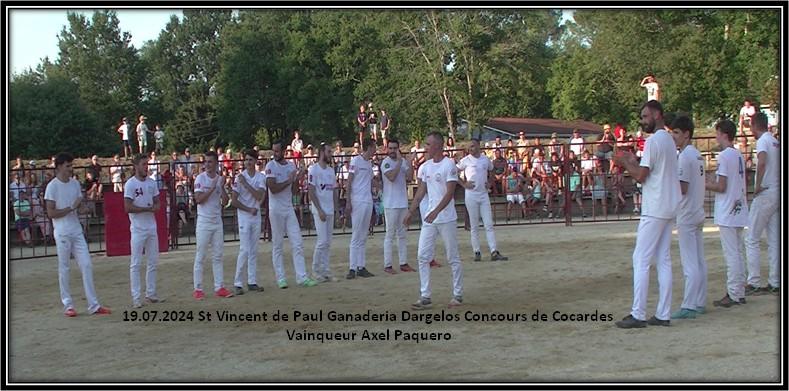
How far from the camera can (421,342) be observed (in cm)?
837

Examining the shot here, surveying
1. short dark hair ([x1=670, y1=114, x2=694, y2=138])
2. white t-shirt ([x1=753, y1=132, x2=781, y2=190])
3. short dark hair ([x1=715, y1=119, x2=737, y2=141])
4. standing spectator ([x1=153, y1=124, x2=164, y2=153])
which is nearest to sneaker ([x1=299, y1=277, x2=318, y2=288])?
short dark hair ([x1=670, y1=114, x2=694, y2=138])

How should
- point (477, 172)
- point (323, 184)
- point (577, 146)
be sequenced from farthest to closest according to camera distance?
point (577, 146) < point (477, 172) < point (323, 184)

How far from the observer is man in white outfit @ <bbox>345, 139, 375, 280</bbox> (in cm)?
1329

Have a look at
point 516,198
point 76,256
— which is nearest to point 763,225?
point 76,256

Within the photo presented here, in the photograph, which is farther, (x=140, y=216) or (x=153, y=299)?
(x=153, y=299)

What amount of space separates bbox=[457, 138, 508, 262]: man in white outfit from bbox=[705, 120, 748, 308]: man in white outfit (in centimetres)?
520

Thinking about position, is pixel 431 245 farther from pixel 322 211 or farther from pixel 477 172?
pixel 477 172

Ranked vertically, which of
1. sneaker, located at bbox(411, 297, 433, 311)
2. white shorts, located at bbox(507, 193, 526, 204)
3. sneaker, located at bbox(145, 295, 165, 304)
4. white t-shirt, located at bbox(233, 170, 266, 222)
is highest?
white t-shirt, located at bbox(233, 170, 266, 222)

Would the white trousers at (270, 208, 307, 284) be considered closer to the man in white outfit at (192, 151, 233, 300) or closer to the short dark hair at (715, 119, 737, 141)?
the man in white outfit at (192, 151, 233, 300)

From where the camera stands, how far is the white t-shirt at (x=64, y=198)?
1052cm

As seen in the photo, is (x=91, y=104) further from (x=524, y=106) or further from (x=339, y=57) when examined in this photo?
(x=524, y=106)

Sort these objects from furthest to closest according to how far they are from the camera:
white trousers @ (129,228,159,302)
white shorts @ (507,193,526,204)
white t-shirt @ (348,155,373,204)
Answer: white shorts @ (507,193,526,204), white t-shirt @ (348,155,373,204), white trousers @ (129,228,159,302)

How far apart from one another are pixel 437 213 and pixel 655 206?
264 cm

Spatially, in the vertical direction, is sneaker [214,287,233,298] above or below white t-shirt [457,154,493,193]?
below
